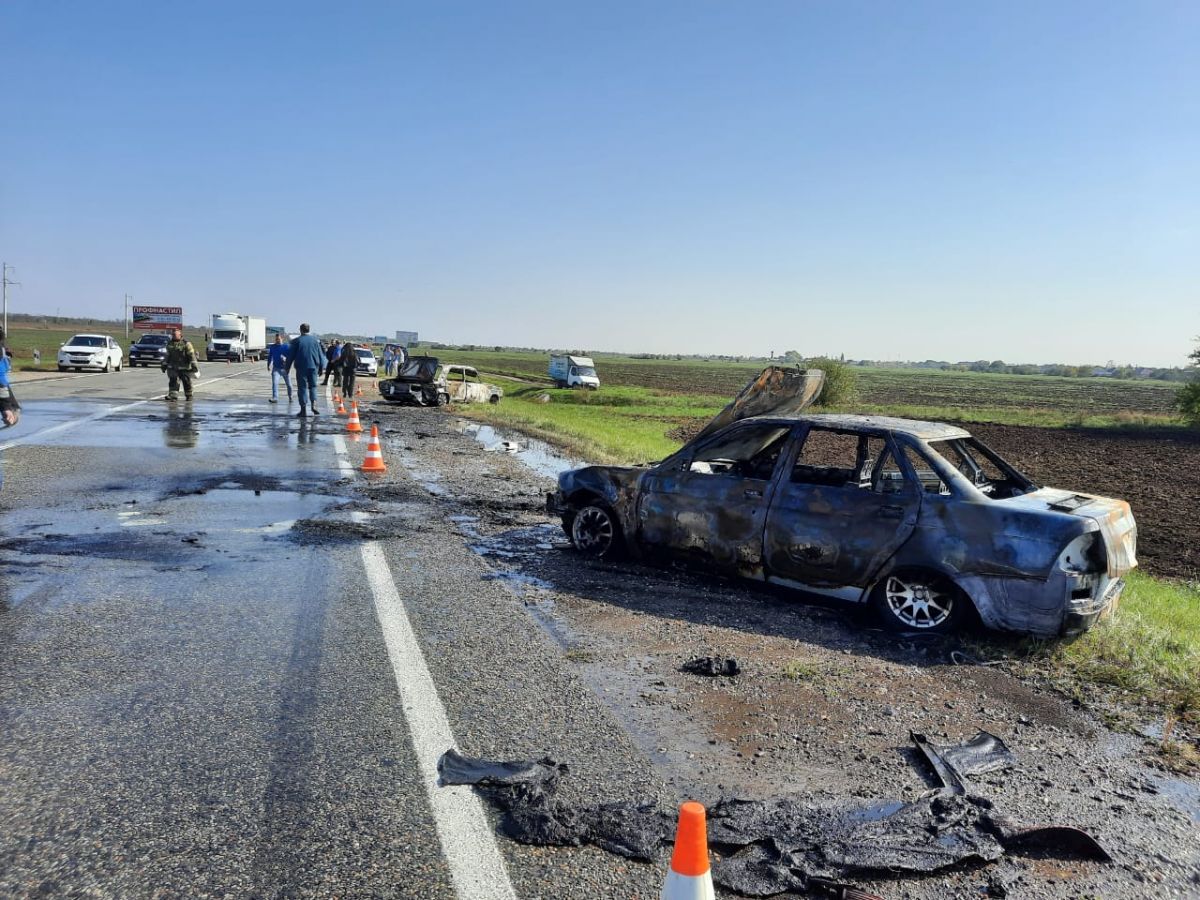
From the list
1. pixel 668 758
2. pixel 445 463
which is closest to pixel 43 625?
pixel 668 758

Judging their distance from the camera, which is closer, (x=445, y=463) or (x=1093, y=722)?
(x=1093, y=722)

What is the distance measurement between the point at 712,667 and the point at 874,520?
188 centimetres

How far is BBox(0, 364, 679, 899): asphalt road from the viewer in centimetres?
305

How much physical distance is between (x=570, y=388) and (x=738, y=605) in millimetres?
48586

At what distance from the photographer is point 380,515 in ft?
31.7

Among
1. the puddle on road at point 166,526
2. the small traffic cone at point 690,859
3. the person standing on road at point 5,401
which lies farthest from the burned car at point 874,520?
the person standing on road at point 5,401

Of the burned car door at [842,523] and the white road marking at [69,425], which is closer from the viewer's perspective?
the burned car door at [842,523]

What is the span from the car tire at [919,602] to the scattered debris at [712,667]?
1577 millimetres

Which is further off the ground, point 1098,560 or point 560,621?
point 1098,560

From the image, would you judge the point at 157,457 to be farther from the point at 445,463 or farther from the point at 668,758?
the point at 668,758

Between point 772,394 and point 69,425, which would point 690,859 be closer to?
point 772,394

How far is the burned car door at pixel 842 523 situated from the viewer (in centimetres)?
631

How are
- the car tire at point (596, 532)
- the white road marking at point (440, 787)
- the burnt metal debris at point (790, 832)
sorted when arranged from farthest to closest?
the car tire at point (596, 532)
the burnt metal debris at point (790, 832)
the white road marking at point (440, 787)

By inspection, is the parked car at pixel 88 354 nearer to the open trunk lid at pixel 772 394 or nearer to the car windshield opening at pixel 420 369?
the car windshield opening at pixel 420 369
